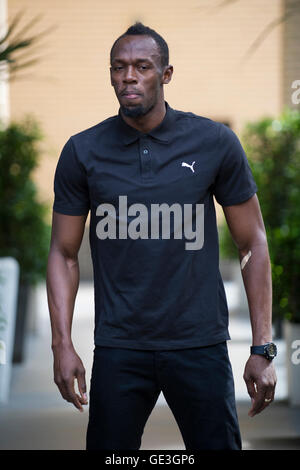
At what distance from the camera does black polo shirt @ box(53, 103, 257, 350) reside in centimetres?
241

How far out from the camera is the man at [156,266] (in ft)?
7.92

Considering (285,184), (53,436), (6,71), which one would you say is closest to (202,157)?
(6,71)

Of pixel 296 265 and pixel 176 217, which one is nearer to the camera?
pixel 176 217

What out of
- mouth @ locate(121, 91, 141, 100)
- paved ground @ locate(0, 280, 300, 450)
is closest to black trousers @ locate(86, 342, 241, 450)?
mouth @ locate(121, 91, 141, 100)

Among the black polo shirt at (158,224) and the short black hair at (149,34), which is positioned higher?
the short black hair at (149,34)

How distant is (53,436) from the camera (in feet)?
17.0

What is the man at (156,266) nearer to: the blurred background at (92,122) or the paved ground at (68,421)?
the blurred background at (92,122)

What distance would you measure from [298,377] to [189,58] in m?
11.5

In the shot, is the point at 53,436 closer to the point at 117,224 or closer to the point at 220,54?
the point at 117,224

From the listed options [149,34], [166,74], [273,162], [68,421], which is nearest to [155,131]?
[166,74]

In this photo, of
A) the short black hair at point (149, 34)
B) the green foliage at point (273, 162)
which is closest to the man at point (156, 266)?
the short black hair at point (149, 34)

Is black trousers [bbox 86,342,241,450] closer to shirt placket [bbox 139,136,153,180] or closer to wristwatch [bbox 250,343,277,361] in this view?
wristwatch [bbox 250,343,277,361]

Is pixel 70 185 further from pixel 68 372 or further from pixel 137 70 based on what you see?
pixel 68 372

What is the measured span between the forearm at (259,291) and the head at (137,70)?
528 millimetres
